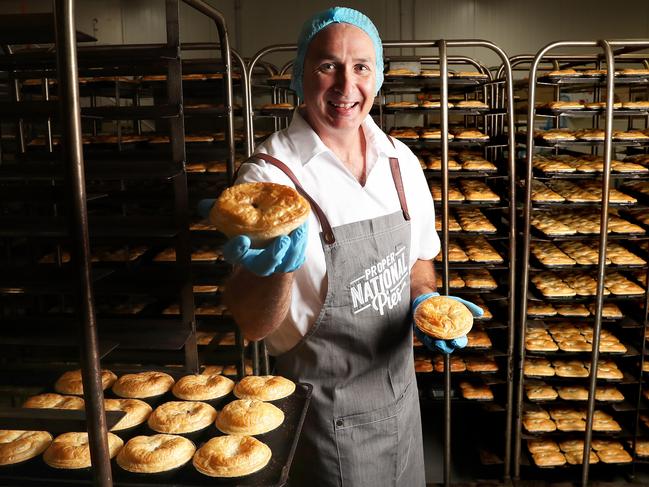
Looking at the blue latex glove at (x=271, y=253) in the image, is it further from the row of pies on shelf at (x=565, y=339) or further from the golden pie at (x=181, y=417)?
the row of pies on shelf at (x=565, y=339)

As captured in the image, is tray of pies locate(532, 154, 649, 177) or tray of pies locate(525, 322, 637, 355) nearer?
tray of pies locate(532, 154, 649, 177)

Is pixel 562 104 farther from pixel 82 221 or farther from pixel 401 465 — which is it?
pixel 82 221

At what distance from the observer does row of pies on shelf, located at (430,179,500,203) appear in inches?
140

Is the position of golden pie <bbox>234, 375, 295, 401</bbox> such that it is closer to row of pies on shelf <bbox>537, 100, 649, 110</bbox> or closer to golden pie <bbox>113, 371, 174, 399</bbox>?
golden pie <bbox>113, 371, 174, 399</bbox>

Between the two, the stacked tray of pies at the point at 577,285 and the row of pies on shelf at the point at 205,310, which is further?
the row of pies on shelf at the point at 205,310

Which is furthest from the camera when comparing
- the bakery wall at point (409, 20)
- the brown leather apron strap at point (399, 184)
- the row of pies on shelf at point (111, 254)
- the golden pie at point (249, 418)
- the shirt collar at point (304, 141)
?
the bakery wall at point (409, 20)

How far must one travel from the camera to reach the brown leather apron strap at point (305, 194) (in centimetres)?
164

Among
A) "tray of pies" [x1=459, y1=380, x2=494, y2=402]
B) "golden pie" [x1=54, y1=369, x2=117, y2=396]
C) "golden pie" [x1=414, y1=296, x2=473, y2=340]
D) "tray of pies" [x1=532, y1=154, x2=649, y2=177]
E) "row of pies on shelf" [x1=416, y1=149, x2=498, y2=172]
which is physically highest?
"row of pies on shelf" [x1=416, y1=149, x2=498, y2=172]

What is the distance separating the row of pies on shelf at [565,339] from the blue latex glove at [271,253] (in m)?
2.64

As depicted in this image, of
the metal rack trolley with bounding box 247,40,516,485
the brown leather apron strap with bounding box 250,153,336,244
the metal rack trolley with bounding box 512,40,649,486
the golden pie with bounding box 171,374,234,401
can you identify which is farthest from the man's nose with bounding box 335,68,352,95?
the metal rack trolley with bounding box 512,40,649,486

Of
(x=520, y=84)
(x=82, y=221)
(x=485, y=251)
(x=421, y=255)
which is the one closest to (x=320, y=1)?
(x=520, y=84)

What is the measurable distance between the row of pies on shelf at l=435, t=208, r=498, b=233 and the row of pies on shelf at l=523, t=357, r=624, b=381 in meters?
0.86

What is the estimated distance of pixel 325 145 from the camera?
179 centimetres

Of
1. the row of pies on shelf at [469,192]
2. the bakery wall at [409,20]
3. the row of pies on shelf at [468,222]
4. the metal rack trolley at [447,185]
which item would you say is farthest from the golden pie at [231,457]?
the bakery wall at [409,20]
